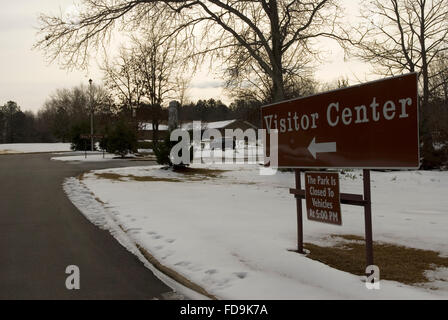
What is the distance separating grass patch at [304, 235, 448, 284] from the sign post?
395 mm

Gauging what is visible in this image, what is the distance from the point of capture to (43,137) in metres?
98.8

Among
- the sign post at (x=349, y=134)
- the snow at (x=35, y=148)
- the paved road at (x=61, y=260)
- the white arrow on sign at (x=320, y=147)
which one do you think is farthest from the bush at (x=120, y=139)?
the white arrow on sign at (x=320, y=147)

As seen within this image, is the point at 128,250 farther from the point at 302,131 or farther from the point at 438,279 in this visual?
the point at 438,279

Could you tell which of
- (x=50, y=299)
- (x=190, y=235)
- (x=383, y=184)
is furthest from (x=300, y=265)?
(x=383, y=184)

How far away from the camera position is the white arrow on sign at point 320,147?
4.97 meters

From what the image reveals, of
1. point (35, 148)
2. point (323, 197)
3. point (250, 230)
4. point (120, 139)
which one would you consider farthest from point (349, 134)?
point (35, 148)

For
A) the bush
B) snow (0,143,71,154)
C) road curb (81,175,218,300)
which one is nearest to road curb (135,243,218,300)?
road curb (81,175,218,300)

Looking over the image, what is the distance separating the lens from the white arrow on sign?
4966 millimetres

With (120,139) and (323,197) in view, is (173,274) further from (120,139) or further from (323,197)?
(120,139)

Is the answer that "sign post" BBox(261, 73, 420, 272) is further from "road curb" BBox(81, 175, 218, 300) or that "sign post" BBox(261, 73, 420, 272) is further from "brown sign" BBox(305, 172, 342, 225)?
"road curb" BBox(81, 175, 218, 300)

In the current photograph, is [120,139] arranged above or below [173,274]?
above

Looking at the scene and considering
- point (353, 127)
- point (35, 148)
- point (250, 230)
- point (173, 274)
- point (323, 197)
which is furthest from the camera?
point (35, 148)

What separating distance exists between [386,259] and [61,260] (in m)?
4.35

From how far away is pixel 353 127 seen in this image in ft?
15.2
